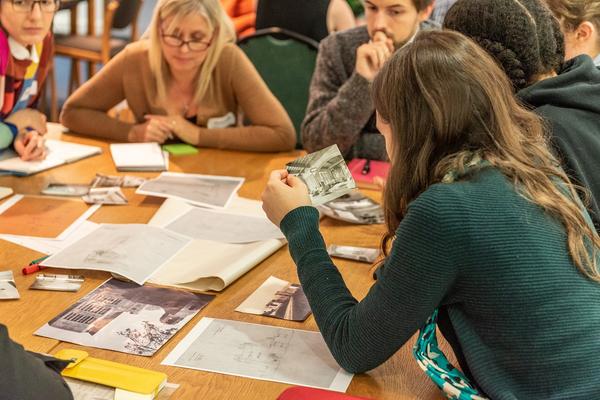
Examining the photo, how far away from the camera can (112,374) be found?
138cm

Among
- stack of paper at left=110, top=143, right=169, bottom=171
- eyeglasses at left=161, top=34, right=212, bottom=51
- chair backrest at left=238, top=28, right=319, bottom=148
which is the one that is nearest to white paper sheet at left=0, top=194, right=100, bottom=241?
stack of paper at left=110, top=143, right=169, bottom=171

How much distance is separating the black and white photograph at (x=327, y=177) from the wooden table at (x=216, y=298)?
8.9 inches

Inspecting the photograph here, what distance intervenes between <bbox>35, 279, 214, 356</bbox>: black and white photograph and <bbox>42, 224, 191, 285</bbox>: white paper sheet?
0.05 meters

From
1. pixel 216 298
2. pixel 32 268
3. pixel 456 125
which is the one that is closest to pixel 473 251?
pixel 456 125

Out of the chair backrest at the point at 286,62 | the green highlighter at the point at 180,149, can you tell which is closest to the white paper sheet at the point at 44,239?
the green highlighter at the point at 180,149

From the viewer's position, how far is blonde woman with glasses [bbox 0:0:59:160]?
7.86ft

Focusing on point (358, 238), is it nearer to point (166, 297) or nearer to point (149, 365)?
point (166, 297)

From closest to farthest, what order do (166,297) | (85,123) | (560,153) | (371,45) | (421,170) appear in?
1. (421,170)
2. (166,297)
3. (560,153)
4. (371,45)
5. (85,123)

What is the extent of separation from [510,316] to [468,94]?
0.38m

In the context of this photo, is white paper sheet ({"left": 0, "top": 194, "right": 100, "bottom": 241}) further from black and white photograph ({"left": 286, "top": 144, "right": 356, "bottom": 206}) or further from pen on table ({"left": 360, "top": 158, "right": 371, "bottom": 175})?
pen on table ({"left": 360, "top": 158, "right": 371, "bottom": 175})

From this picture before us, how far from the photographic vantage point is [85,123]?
282 centimetres

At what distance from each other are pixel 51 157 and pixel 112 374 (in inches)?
52.6

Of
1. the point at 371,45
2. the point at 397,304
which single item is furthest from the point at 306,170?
the point at 371,45

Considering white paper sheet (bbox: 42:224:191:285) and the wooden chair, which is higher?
white paper sheet (bbox: 42:224:191:285)
